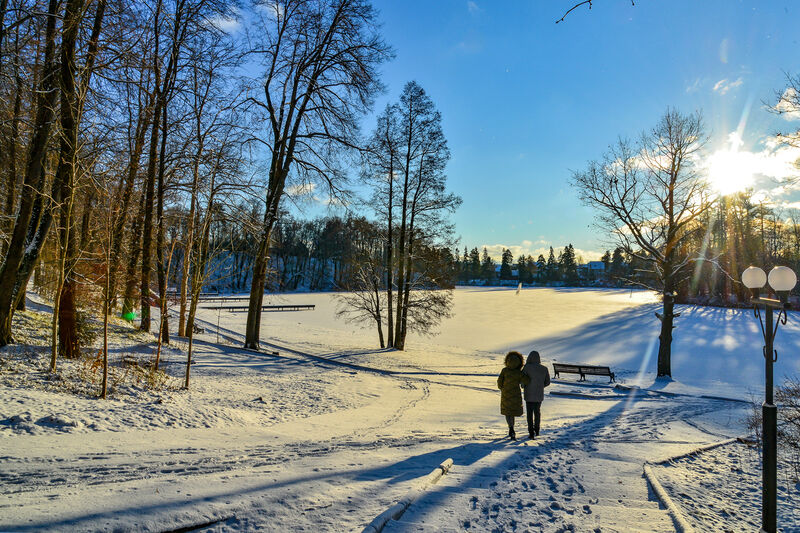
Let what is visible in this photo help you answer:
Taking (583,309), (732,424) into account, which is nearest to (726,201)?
A: (583,309)

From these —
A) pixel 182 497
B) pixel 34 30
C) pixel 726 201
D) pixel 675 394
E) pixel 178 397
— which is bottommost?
pixel 675 394

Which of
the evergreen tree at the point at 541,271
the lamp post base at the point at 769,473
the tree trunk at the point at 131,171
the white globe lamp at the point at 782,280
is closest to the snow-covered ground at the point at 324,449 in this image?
the lamp post base at the point at 769,473

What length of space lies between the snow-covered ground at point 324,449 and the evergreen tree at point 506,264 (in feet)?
355

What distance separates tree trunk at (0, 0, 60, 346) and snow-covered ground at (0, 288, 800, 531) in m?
0.88

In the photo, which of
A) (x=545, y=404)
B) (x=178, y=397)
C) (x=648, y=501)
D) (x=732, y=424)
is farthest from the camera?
(x=545, y=404)

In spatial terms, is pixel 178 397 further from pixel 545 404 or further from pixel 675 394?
pixel 675 394

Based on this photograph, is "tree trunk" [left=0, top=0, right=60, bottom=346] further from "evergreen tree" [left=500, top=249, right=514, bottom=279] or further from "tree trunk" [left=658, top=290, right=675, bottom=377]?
"evergreen tree" [left=500, top=249, right=514, bottom=279]

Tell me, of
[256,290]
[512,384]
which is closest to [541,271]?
[256,290]

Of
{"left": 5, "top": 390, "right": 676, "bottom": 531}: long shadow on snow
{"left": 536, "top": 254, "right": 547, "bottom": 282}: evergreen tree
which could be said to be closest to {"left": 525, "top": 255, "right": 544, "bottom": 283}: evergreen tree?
{"left": 536, "top": 254, "right": 547, "bottom": 282}: evergreen tree

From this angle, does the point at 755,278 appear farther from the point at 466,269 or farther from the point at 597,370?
the point at 466,269

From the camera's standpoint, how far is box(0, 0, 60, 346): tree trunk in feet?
25.0

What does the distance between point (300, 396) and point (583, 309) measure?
40.9 m

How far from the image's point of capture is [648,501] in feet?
13.5

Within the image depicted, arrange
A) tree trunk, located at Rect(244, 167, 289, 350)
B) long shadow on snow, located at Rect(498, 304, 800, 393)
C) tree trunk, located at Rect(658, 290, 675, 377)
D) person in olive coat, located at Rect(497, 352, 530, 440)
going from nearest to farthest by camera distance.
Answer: person in olive coat, located at Rect(497, 352, 530, 440), tree trunk, located at Rect(244, 167, 289, 350), tree trunk, located at Rect(658, 290, 675, 377), long shadow on snow, located at Rect(498, 304, 800, 393)
